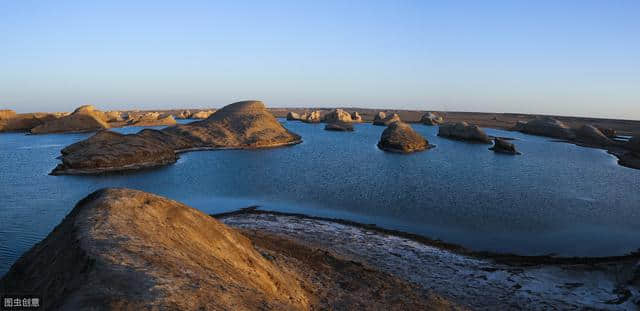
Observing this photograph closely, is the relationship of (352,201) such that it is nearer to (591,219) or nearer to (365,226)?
(365,226)

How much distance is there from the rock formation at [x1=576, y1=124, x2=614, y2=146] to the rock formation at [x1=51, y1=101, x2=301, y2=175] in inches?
2072

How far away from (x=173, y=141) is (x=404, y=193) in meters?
35.1

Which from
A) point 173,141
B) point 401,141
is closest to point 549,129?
point 401,141

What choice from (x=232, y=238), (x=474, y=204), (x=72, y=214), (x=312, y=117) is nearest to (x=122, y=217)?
(x=72, y=214)

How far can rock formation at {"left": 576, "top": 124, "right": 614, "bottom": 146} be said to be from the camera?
67.1m

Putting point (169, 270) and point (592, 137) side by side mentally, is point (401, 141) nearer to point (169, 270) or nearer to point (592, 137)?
point (592, 137)

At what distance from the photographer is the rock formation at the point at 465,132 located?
68125 mm

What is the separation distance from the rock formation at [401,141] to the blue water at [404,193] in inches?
231

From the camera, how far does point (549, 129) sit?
82.8m

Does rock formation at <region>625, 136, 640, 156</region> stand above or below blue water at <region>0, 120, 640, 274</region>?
above

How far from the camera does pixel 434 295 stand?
12914 millimetres

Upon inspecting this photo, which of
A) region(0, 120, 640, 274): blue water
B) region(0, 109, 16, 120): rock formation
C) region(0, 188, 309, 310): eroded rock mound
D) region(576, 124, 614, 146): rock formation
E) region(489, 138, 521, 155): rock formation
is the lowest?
region(0, 120, 640, 274): blue water

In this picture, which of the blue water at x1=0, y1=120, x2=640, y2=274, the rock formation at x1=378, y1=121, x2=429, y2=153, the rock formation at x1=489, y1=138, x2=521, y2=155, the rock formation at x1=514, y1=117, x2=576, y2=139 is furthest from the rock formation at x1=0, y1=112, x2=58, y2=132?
the rock formation at x1=514, y1=117, x2=576, y2=139

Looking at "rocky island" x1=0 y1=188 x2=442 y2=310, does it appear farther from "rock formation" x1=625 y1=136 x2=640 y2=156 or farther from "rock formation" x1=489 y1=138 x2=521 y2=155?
"rock formation" x1=625 y1=136 x2=640 y2=156
